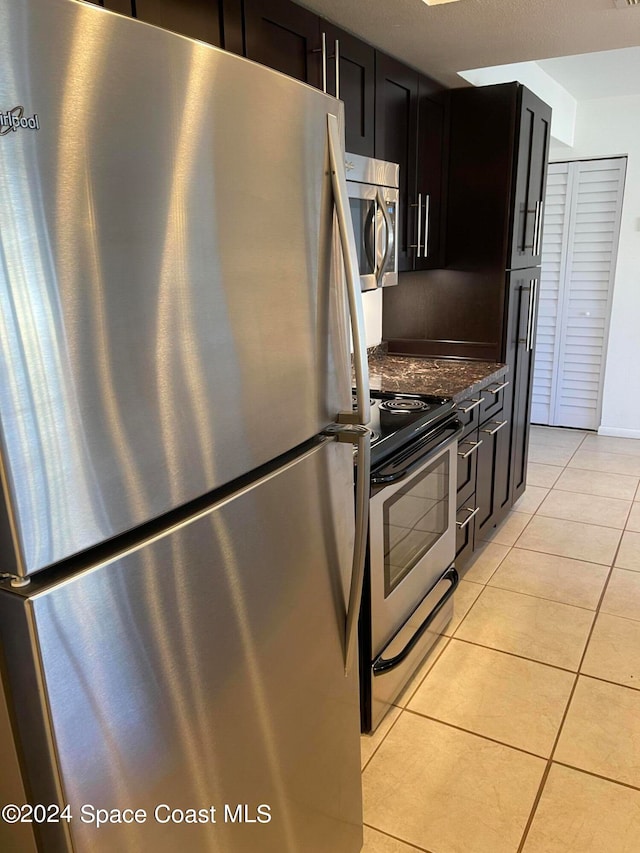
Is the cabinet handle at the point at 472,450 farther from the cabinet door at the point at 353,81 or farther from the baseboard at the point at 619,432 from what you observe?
the baseboard at the point at 619,432

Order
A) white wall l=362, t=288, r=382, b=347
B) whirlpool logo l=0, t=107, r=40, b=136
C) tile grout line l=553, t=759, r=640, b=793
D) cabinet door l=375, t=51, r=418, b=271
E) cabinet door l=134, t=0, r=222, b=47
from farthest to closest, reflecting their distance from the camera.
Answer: white wall l=362, t=288, r=382, b=347 < cabinet door l=375, t=51, r=418, b=271 < tile grout line l=553, t=759, r=640, b=793 < cabinet door l=134, t=0, r=222, b=47 < whirlpool logo l=0, t=107, r=40, b=136

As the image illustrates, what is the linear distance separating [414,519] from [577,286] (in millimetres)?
3693

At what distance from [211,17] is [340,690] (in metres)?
1.63

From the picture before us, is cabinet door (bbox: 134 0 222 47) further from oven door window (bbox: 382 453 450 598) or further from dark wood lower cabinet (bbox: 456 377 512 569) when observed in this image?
dark wood lower cabinet (bbox: 456 377 512 569)

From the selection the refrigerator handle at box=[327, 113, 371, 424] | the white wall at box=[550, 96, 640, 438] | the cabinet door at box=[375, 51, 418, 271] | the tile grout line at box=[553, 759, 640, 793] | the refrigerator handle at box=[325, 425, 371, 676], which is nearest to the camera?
the refrigerator handle at box=[327, 113, 371, 424]

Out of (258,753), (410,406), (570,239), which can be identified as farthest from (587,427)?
(258,753)

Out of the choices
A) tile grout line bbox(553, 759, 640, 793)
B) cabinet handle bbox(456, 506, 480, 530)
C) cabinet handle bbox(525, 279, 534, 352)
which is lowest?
tile grout line bbox(553, 759, 640, 793)

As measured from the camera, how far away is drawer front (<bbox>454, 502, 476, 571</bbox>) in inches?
111

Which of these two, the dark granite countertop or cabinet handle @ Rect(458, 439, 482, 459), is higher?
the dark granite countertop

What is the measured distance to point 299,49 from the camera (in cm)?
193

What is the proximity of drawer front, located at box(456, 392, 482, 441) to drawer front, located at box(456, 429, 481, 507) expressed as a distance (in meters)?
0.04

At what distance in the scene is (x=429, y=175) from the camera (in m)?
2.92

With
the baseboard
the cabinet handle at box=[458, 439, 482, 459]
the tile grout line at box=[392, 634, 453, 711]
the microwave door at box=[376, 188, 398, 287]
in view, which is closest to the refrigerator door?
the microwave door at box=[376, 188, 398, 287]

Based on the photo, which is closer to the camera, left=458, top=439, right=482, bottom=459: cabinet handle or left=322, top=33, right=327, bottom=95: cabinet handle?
left=322, top=33, right=327, bottom=95: cabinet handle
